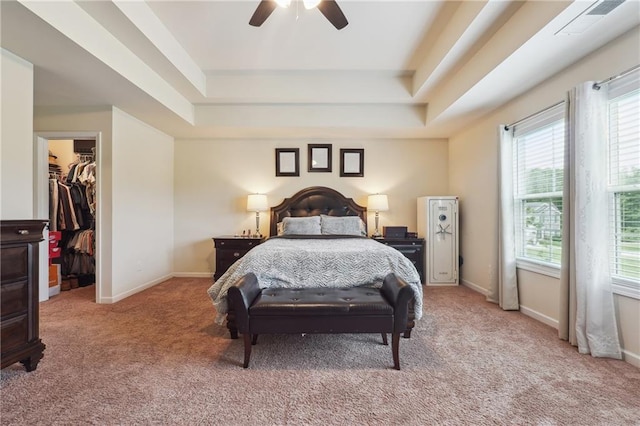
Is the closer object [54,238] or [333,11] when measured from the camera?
→ [333,11]

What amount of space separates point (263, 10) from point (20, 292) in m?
2.68

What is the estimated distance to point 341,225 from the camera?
14.2 feet

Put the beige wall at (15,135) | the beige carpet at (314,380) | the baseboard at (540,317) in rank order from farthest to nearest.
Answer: the baseboard at (540,317)
the beige wall at (15,135)
the beige carpet at (314,380)

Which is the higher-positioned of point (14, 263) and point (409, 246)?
point (14, 263)

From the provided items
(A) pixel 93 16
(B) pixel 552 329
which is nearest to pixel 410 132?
(B) pixel 552 329

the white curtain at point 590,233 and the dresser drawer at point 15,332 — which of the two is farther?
the white curtain at point 590,233

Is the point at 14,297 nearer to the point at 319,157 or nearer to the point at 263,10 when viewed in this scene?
the point at 263,10

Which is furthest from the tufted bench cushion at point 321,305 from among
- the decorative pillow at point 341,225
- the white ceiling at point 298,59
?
the white ceiling at point 298,59

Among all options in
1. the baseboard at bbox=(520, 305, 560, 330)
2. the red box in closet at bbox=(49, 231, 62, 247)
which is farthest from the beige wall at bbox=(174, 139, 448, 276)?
the baseboard at bbox=(520, 305, 560, 330)

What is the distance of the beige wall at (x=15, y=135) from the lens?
225 cm

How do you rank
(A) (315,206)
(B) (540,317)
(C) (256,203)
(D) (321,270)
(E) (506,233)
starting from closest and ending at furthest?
(D) (321,270) < (B) (540,317) < (E) (506,233) < (C) (256,203) < (A) (315,206)

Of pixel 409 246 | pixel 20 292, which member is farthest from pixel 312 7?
pixel 409 246

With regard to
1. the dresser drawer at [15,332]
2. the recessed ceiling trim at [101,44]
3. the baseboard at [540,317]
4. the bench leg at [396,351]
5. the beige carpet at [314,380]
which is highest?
the recessed ceiling trim at [101,44]

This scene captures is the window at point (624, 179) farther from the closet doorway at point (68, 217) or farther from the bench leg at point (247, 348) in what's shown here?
the closet doorway at point (68, 217)
